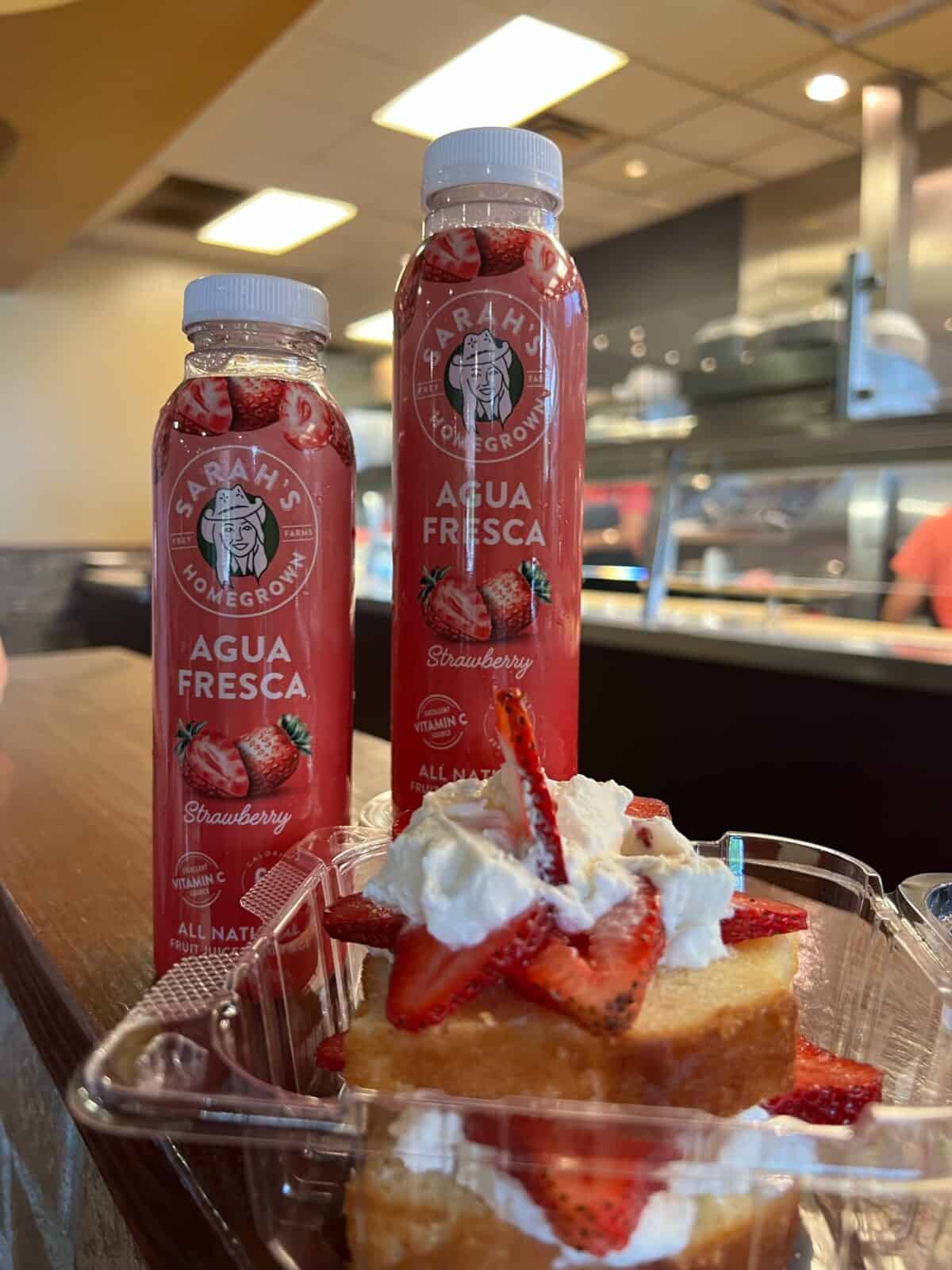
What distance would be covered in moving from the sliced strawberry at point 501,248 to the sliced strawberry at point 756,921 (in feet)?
1.03

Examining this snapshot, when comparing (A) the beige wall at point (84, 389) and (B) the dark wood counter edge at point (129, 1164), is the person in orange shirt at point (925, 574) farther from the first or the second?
(A) the beige wall at point (84, 389)

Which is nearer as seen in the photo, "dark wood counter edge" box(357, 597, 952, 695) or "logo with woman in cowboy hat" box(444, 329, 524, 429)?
"logo with woman in cowboy hat" box(444, 329, 524, 429)

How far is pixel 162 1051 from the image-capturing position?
0.31 metres

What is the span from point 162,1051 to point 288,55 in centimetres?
329

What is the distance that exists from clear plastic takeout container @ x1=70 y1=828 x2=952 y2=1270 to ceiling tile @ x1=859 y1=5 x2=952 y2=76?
319cm

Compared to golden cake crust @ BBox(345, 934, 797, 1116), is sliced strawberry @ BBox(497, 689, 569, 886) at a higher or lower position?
higher

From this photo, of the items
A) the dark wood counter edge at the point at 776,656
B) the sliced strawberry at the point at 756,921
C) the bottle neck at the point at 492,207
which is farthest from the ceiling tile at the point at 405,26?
the sliced strawberry at the point at 756,921

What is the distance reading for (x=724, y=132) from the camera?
12.0ft

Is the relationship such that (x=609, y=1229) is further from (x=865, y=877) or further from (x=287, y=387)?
(x=287, y=387)

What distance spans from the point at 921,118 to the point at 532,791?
4.24m

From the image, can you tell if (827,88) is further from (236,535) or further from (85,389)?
(85,389)

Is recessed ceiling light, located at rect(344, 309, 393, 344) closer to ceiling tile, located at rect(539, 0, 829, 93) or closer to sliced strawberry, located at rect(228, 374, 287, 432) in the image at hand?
ceiling tile, located at rect(539, 0, 829, 93)

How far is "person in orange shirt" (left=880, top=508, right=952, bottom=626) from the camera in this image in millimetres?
2125

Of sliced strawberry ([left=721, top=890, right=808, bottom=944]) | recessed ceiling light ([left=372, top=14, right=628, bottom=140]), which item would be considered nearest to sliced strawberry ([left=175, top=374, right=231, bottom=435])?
sliced strawberry ([left=721, top=890, right=808, bottom=944])
